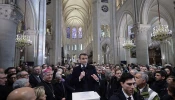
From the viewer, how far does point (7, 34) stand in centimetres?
691

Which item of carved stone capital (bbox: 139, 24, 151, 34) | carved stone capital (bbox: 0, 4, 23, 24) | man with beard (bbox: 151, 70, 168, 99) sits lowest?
man with beard (bbox: 151, 70, 168, 99)

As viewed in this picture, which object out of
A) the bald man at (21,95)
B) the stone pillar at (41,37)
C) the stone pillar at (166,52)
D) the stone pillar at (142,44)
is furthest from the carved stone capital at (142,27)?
the bald man at (21,95)

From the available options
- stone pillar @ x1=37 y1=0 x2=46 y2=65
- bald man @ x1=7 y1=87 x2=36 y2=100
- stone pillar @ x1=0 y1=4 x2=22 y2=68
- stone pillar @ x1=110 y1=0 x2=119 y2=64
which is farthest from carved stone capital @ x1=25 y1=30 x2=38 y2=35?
stone pillar @ x1=110 y1=0 x2=119 y2=64

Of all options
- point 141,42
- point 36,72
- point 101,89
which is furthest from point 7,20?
point 141,42

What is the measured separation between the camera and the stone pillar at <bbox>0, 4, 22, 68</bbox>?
264 inches

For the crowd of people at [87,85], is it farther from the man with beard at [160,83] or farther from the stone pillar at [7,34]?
the stone pillar at [7,34]

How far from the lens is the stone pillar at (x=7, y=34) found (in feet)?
22.0

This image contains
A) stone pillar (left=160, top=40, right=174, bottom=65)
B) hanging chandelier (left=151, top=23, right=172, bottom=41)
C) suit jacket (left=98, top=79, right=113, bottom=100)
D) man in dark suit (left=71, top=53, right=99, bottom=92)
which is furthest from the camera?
stone pillar (left=160, top=40, right=174, bottom=65)

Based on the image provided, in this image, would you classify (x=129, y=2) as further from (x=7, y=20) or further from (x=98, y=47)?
(x=7, y=20)

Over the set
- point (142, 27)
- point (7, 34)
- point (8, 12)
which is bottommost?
point (7, 34)

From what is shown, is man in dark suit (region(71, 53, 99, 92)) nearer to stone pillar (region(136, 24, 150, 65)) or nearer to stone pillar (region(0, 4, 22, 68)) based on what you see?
stone pillar (region(0, 4, 22, 68))

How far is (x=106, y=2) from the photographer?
28.2 meters

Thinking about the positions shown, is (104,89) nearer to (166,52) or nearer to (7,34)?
(7,34)

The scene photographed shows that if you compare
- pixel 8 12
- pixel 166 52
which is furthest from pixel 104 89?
pixel 166 52
